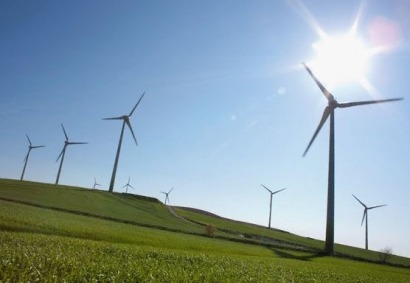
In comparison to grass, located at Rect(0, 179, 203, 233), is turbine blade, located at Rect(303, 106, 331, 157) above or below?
above

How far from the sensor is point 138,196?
122188mm

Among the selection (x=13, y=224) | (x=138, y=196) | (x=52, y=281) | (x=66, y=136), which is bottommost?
(x=52, y=281)

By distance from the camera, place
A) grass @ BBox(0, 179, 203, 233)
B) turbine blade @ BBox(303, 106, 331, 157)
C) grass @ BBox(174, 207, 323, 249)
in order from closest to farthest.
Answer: turbine blade @ BBox(303, 106, 331, 157), grass @ BBox(0, 179, 203, 233), grass @ BBox(174, 207, 323, 249)

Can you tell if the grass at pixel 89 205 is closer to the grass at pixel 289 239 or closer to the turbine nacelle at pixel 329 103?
the grass at pixel 289 239

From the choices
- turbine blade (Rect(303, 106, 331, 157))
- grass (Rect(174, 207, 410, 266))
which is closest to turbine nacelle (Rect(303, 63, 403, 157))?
turbine blade (Rect(303, 106, 331, 157))

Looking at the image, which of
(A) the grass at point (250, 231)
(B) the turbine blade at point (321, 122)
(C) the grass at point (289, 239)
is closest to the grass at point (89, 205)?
(A) the grass at point (250, 231)

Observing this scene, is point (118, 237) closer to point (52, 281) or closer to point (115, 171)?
point (52, 281)

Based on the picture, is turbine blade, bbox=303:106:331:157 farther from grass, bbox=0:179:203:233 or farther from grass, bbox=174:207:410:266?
grass, bbox=174:207:410:266

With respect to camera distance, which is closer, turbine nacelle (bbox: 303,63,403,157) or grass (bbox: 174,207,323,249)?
turbine nacelle (bbox: 303,63,403,157)

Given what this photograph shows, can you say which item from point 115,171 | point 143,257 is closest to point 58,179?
point 115,171

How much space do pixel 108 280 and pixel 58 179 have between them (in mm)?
126524

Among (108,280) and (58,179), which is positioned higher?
(58,179)

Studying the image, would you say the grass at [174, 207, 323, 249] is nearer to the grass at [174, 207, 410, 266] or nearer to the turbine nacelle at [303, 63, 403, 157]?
the grass at [174, 207, 410, 266]

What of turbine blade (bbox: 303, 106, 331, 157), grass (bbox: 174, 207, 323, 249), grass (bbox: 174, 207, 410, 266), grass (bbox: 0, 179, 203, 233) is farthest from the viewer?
grass (bbox: 174, 207, 323, 249)
